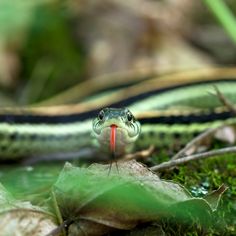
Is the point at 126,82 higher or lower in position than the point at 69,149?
higher

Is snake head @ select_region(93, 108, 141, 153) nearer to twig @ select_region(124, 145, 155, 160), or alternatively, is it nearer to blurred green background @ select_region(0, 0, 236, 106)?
twig @ select_region(124, 145, 155, 160)

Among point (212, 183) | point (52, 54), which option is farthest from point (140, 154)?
point (52, 54)

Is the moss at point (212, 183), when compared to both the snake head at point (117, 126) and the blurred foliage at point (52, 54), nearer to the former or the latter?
the snake head at point (117, 126)

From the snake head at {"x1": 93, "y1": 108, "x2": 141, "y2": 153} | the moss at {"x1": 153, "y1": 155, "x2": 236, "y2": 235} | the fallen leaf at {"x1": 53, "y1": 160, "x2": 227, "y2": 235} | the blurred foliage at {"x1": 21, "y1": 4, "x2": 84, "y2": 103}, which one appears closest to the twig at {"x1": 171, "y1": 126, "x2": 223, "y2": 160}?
the moss at {"x1": 153, "y1": 155, "x2": 236, "y2": 235}

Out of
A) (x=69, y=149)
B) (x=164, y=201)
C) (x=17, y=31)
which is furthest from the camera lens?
(x=17, y=31)

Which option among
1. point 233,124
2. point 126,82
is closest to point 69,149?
point 233,124

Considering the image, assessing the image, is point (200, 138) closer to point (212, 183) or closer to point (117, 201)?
point (212, 183)

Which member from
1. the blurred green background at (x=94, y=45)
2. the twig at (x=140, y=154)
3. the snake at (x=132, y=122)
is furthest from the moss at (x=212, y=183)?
the blurred green background at (x=94, y=45)

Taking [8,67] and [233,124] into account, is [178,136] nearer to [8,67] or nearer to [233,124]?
[233,124]
